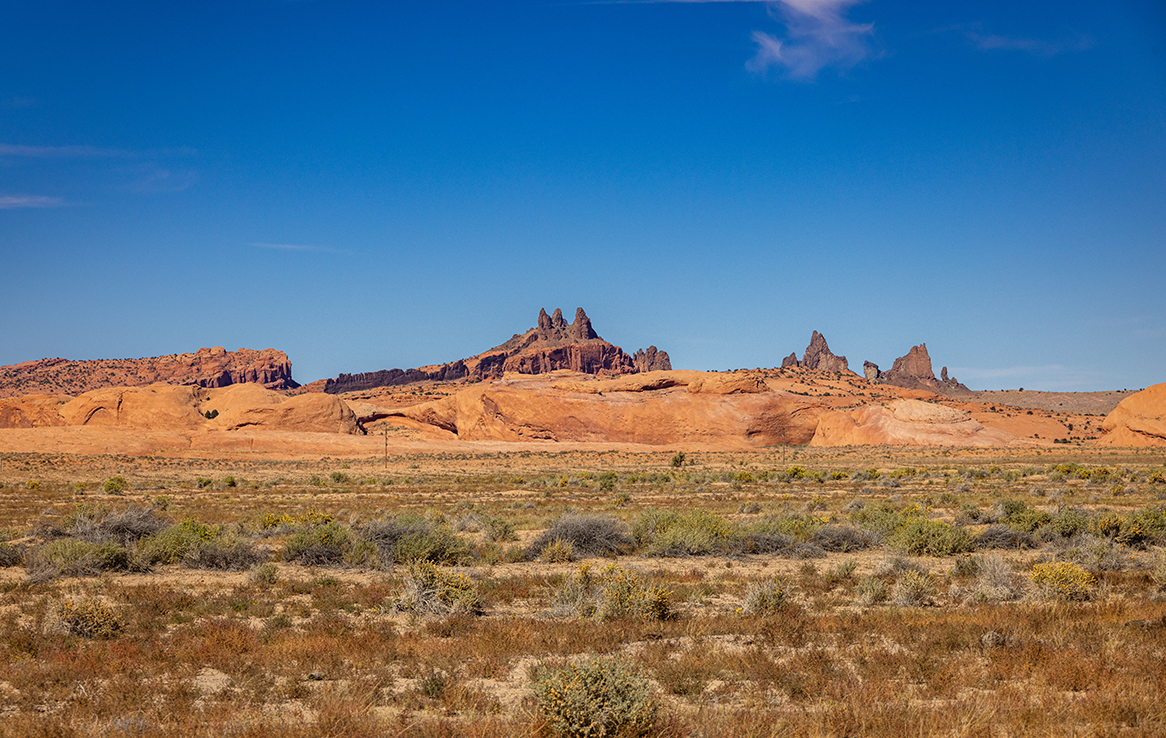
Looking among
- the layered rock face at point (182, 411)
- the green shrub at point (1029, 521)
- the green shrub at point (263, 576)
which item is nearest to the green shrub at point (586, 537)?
the green shrub at point (263, 576)

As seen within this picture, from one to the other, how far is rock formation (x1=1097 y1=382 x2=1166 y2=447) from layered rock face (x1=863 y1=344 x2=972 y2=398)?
253 ft

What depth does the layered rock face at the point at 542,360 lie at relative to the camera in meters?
146

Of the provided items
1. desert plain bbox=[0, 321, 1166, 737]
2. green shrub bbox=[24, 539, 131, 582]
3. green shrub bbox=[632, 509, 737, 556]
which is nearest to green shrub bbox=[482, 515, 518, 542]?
desert plain bbox=[0, 321, 1166, 737]

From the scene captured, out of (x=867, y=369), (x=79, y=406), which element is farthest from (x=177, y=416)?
(x=867, y=369)

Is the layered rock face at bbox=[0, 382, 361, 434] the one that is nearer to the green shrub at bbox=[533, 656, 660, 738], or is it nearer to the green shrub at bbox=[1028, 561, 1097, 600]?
the green shrub at bbox=[1028, 561, 1097, 600]

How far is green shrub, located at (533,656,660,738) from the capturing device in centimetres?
505

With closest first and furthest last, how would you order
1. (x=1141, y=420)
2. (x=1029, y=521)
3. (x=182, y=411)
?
(x=1029, y=521), (x=1141, y=420), (x=182, y=411)


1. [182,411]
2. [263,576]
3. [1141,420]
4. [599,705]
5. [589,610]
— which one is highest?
[182,411]

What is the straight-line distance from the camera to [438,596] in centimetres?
987

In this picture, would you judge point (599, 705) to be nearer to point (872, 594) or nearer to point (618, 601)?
point (618, 601)

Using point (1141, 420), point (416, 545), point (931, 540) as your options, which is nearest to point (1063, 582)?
point (931, 540)

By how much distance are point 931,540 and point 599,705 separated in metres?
12.1

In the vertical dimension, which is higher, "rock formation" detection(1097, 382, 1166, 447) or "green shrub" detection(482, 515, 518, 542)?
"rock formation" detection(1097, 382, 1166, 447)

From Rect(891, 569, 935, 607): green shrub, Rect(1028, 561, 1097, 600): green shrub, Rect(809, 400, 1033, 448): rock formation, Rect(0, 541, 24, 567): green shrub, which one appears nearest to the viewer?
Rect(1028, 561, 1097, 600): green shrub
